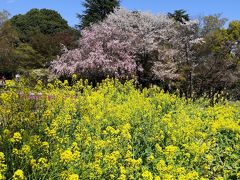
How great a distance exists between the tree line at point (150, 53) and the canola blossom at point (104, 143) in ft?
38.4

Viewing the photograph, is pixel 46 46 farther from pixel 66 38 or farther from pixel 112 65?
pixel 112 65

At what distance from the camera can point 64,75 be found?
21.3m

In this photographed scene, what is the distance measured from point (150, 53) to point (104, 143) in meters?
16.9

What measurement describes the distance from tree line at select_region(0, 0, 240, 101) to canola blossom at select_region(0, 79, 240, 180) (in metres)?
11.7

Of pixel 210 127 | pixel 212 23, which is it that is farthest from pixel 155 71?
pixel 210 127

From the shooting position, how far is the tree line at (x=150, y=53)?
20.5m

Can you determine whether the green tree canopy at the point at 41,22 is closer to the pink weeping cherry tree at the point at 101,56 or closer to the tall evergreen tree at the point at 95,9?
the tall evergreen tree at the point at 95,9

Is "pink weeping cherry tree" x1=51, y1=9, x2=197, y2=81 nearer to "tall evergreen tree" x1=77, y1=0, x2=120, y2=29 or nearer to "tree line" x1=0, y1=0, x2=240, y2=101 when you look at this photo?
"tree line" x1=0, y1=0, x2=240, y2=101

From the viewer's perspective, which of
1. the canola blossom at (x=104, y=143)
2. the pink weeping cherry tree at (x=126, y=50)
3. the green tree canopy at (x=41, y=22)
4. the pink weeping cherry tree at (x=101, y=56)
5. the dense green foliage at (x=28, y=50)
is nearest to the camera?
the canola blossom at (x=104, y=143)

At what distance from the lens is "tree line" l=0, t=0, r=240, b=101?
2050cm

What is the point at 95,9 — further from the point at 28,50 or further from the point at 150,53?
the point at 150,53

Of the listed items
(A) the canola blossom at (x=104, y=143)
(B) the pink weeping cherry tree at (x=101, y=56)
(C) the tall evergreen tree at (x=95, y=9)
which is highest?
(C) the tall evergreen tree at (x=95, y=9)

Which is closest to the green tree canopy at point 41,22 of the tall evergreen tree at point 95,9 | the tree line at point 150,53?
the tall evergreen tree at point 95,9

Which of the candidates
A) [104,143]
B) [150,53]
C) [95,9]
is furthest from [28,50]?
[104,143]
